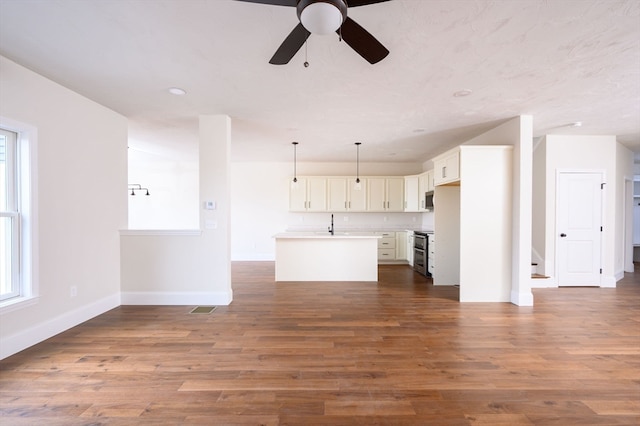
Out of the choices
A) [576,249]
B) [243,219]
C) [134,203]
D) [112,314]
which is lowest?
[112,314]

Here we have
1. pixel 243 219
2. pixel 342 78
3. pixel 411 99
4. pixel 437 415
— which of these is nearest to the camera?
pixel 437 415

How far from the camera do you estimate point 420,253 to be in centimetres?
609

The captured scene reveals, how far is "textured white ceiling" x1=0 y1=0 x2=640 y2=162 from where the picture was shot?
6.17ft

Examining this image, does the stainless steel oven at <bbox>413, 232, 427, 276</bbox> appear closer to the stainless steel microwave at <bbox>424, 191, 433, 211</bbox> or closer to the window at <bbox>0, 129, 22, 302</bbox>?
the stainless steel microwave at <bbox>424, 191, 433, 211</bbox>

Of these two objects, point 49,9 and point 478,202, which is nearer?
point 49,9

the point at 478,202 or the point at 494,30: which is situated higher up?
the point at 494,30

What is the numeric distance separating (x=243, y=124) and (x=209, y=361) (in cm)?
334

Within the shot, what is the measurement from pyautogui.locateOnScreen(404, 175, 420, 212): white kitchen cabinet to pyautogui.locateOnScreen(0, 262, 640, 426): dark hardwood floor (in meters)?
3.43

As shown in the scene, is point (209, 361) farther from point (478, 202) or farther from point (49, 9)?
point (478, 202)

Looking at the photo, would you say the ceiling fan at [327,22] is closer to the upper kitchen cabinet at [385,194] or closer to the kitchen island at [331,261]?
the kitchen island at [331,261]

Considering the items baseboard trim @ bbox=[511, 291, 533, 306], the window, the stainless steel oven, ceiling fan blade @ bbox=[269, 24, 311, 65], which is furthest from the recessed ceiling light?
the window

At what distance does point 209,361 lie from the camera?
A: 2420 mm

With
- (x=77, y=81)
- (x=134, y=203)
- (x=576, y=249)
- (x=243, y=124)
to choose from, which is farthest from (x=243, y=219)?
(x=576, y=249)

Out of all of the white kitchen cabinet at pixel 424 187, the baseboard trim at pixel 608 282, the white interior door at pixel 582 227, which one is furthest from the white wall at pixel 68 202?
the baseboard trim at pixel 608 282
